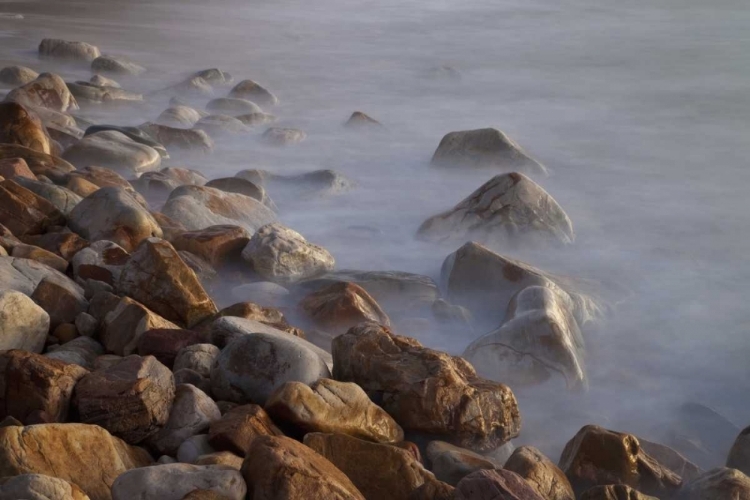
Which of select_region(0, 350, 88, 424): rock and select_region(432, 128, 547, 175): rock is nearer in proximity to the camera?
select_region(0, 350, 88, 424): rock

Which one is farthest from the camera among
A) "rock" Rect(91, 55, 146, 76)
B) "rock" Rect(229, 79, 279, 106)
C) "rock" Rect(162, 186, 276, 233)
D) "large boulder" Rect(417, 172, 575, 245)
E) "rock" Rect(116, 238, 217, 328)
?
"rock" Rect(91, 55, 146, 76)

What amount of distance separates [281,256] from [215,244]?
0.32 metres

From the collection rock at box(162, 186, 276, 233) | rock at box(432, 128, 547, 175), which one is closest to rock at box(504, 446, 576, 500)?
rock at box(162, 186, 276, 233)

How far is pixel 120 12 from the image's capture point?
14430mm

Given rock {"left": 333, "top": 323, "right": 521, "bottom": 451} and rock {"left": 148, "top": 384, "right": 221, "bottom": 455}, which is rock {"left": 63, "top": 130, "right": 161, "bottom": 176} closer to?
rock {"left": 333, "top": 323, "right": 521, "bottom": 451}

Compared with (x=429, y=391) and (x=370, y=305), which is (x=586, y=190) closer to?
(x=370, y=305)

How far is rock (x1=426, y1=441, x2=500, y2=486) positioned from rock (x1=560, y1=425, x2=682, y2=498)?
0.39 m

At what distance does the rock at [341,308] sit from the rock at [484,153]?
3149mm

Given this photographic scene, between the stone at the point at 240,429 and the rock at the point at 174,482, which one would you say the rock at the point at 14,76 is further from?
the rock at the point at 174,482

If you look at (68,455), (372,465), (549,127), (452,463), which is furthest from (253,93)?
(68,455)

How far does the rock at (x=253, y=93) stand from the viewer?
9383 mm

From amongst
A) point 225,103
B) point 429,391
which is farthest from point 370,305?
point 225,103

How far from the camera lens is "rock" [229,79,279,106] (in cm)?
938

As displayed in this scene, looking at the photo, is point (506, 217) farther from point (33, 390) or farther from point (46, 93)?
point (46, 93)
